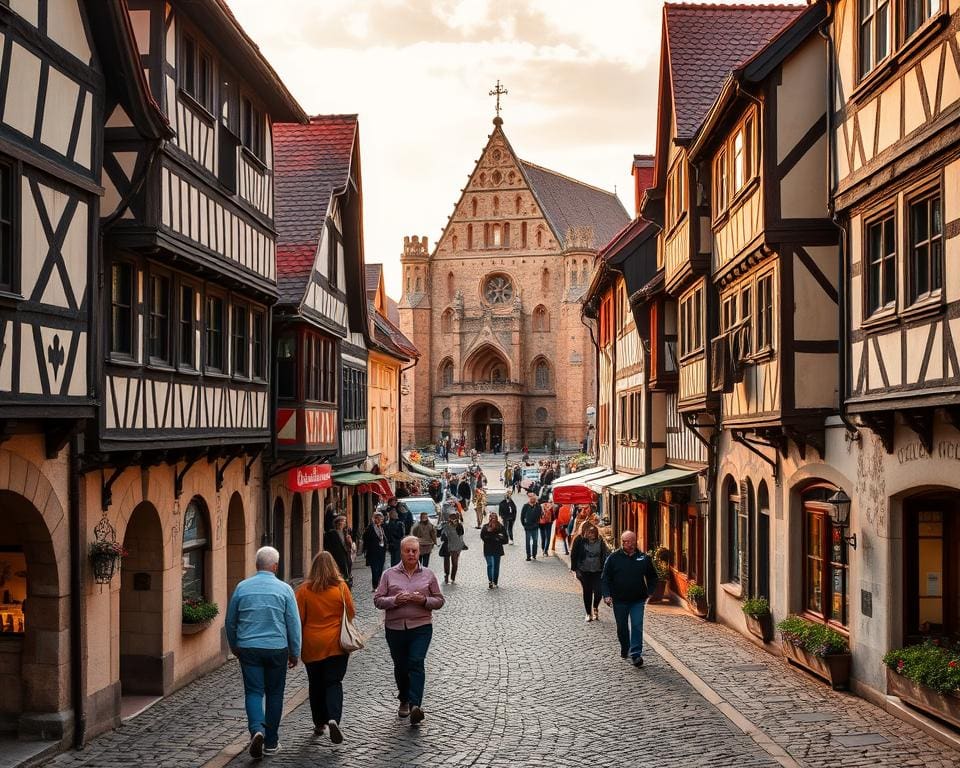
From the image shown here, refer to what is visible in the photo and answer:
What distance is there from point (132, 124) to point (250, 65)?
453 centimetres

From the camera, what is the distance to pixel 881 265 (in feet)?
41.2

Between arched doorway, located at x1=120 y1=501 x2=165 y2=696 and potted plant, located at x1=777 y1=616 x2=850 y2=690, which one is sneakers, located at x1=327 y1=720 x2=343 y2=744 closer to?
arched doorway, located at x1=120 y1=501 x2=165 y2=696

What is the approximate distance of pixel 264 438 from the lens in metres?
18.0

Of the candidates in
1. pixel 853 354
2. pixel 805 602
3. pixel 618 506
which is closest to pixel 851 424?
pixel 853 354

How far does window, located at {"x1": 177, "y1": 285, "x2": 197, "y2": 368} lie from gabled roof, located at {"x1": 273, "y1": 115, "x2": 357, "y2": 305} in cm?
603

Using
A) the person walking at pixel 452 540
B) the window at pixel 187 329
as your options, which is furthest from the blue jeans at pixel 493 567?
the window at pixel 187 329

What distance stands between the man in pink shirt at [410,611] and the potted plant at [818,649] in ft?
15.5

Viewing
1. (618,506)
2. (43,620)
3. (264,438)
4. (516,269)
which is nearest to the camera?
(43,620)

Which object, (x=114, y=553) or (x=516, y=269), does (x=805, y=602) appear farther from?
(x=516, y=269)

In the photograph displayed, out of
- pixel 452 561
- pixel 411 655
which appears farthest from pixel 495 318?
pixel 411 655

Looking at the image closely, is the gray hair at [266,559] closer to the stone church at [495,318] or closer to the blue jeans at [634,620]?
the blue jeans at [634,620]

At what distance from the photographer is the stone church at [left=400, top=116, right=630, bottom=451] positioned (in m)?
88.2

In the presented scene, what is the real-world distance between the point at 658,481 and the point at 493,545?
3.58m

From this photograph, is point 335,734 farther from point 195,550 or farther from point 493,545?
point 493,545
